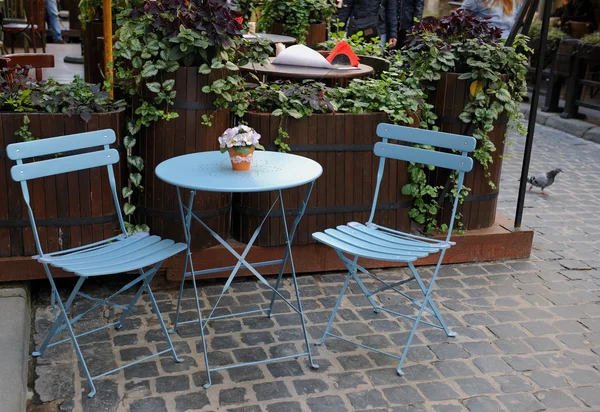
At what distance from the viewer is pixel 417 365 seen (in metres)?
4.00

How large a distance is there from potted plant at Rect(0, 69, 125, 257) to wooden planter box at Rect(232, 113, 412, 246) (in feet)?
2.96

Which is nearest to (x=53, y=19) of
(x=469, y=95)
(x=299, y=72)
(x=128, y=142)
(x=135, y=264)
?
→ (x=299, y=72)

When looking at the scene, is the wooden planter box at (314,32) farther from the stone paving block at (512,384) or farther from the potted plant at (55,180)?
the stone paving block at (512,384)

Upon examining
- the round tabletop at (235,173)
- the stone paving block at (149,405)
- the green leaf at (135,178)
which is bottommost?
the stone paving block at (149,405)

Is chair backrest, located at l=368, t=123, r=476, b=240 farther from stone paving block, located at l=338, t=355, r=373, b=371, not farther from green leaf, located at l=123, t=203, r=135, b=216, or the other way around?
green leaf, located at l=123, t=203, r=135, b=216

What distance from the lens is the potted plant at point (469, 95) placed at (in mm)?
5238

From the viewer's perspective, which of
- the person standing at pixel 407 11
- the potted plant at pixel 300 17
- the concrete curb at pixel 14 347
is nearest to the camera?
the concrete curb at pixel 14 347

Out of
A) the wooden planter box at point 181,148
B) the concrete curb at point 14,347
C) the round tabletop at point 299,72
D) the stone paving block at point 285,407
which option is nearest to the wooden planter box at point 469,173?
the round tabletop at point 299,72

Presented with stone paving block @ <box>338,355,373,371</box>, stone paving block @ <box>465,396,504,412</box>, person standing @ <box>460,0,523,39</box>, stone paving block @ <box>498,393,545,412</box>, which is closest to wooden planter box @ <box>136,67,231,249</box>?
stone paving block @ <box>338,355,373,371</box>

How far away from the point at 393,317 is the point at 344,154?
1.16 meters

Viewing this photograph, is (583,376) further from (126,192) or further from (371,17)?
(371,17)

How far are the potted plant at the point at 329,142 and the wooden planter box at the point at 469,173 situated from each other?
0.71ft

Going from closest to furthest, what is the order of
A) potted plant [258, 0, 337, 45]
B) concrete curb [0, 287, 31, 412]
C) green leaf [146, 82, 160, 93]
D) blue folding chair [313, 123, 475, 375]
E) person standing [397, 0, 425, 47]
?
1. concrete curb [0, 287, 31, 412]
2. blue folding chair [313, 123, 475, 375]
3. green leaf [146, 82, 160, 93]
4. potted plant [258, 0, 337, 45]
5. person standing [397, 0, 425, 47]

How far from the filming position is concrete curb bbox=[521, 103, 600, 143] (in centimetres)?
1033
